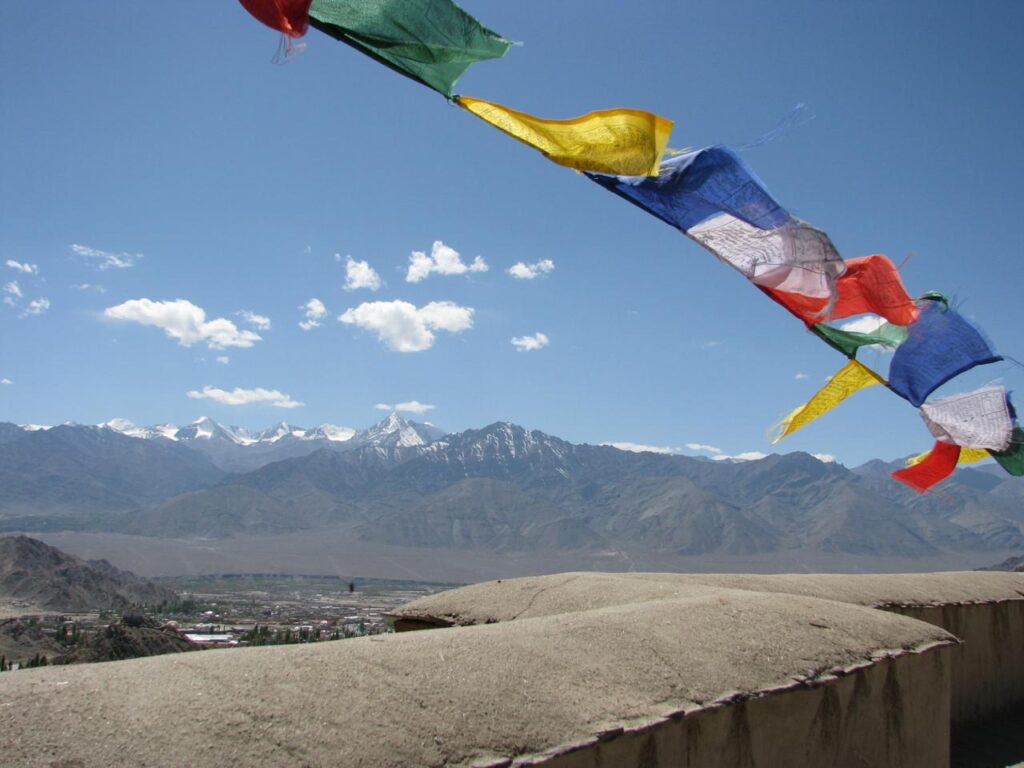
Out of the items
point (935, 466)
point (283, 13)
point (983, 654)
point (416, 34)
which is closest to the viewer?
point (283, 13)

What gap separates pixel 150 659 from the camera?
3.97 m

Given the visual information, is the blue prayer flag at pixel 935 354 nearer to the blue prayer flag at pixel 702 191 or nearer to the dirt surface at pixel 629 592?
the dirt surface at pixel 629 592

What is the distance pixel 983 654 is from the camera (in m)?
9.78

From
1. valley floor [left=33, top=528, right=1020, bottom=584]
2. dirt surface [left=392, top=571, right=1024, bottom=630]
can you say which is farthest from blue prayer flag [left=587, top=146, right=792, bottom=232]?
valley floor [left=33, top=528, right=1020, bottom=584]

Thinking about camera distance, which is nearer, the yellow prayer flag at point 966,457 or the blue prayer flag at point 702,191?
the blue prayer flag at point 702,191

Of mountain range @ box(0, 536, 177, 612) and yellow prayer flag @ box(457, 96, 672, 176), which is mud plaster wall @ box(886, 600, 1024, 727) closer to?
yellow prayer flag @ box(457, 96, 672, 176)

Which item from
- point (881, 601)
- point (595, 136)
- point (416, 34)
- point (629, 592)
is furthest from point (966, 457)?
point (416, 34)

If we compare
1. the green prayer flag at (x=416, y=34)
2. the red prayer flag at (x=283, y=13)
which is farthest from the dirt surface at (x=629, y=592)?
the red prayer flag at (x=283, y=13)

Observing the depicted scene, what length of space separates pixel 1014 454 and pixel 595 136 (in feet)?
24.0

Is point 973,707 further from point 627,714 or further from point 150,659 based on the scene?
point 150,659

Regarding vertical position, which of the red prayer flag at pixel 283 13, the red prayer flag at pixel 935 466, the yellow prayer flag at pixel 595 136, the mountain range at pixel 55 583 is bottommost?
the mountain range at pixel 55 583

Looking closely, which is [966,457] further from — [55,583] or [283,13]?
[55,583]

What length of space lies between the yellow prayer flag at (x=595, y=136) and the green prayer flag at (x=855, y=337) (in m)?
2.90

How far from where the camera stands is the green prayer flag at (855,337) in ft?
27.2
